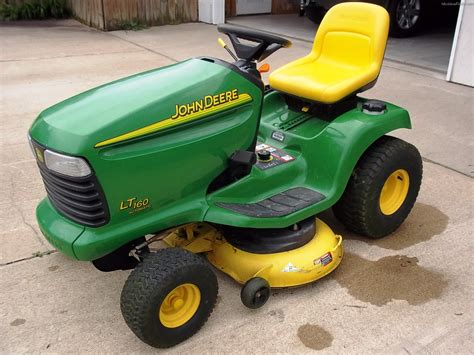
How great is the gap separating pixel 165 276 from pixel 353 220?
4.01ft

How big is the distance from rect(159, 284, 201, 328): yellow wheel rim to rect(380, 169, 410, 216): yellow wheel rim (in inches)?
50.6

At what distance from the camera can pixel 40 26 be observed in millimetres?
9594

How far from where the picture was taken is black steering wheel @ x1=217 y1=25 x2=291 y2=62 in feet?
7.59

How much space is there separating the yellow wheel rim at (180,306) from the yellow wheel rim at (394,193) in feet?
4.22

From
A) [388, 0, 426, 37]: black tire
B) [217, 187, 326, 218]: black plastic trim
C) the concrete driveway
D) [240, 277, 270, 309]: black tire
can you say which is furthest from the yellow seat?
[388, 0, 426, 37]: black tire

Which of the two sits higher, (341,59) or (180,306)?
(341,59)

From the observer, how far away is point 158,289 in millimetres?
1978

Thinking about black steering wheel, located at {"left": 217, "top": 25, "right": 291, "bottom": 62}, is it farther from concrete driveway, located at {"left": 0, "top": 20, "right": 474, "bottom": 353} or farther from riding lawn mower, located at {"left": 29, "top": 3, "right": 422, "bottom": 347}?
concrete driveway, located at {"left": 0, "top": 20, "right": 474, "bottom": 353}

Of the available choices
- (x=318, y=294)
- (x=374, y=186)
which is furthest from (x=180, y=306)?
(x=374, y=186)

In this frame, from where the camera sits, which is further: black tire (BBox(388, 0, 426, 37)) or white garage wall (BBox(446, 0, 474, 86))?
black tire (BBox(388, 0, 426, 37))

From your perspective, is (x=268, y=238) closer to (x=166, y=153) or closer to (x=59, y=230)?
(x=166, y=153)

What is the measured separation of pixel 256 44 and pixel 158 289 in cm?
120

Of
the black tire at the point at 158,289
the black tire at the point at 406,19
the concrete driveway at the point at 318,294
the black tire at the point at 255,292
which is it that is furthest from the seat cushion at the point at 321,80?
the black tire at the point at 406,19

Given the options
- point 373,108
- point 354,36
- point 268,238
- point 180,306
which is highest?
point 354,36
